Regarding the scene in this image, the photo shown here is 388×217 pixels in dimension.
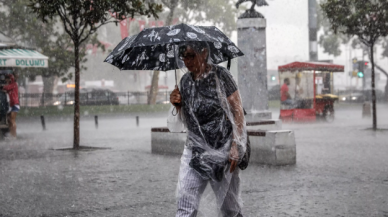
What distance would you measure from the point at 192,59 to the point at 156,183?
13.7 ft

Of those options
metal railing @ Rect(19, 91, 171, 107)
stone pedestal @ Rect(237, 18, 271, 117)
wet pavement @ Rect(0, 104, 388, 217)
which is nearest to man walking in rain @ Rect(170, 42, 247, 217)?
wet pavement @ Rect(0, 104, 388, 217)

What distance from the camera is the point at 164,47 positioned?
4984 millimetres

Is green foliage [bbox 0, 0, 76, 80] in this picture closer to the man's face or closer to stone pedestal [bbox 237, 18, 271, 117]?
stone pedestal [bbox 237, 18, 271, 117]

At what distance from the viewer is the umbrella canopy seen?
4.48m

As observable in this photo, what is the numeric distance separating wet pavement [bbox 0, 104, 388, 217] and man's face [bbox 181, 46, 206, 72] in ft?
7.61

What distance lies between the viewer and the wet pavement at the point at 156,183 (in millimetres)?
6422

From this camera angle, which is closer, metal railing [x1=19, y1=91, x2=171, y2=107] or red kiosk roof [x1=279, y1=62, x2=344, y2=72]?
red kiosk roof [x1=279, y1=62, x2=344, y2=72]

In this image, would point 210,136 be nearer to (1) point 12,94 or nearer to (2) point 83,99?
(1) point 12,94

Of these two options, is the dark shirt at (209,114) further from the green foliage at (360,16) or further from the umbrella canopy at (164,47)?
the green foliage at (360,16)

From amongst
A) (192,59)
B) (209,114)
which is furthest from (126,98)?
(209,114)

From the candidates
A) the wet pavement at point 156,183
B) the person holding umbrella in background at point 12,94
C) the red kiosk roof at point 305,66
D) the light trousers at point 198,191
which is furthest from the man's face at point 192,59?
the red kiosk roof at point 305,66

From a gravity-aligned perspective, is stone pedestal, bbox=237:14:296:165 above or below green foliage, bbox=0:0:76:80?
below

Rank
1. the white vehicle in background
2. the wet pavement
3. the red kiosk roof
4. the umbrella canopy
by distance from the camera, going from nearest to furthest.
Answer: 1. the umbrella canopy
2. the wet pavement
3. the red kiosk roof
4. the white vehicle in background

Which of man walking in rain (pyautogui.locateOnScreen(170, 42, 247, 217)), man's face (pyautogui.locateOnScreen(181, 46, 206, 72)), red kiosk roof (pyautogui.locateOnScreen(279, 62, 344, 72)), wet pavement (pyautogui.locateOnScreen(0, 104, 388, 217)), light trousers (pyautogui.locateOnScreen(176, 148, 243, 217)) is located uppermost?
red kiosk roof (pyautogui.locateOnScreen(279, 62, 344, 72))
